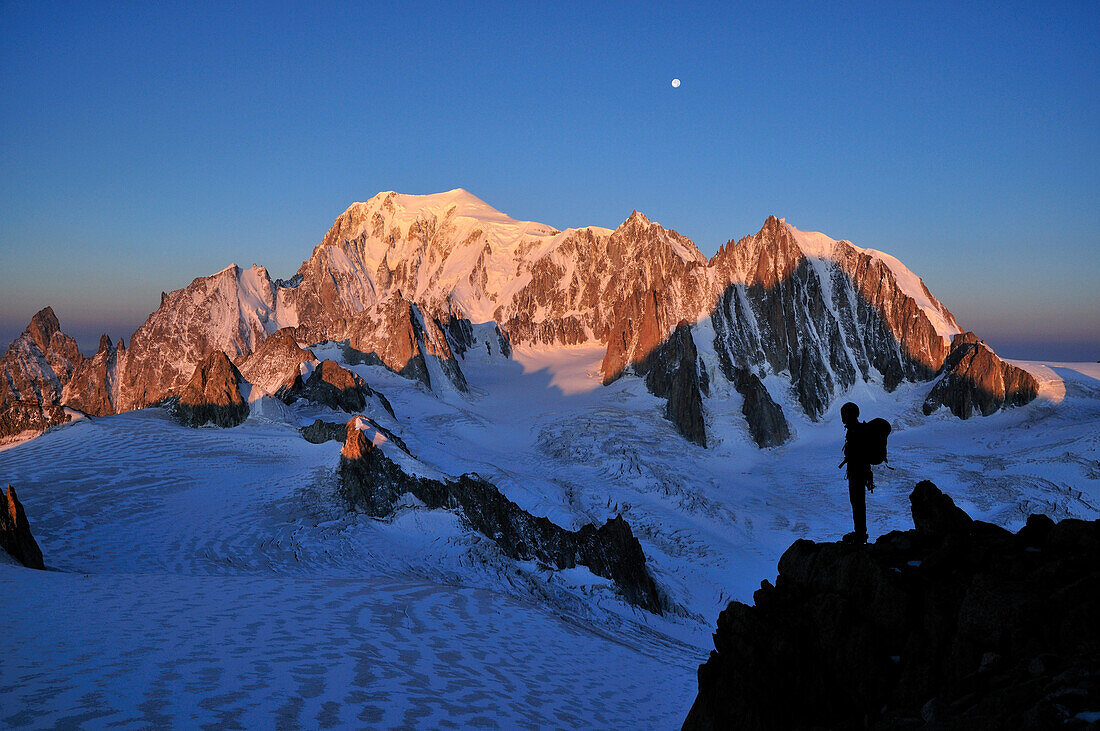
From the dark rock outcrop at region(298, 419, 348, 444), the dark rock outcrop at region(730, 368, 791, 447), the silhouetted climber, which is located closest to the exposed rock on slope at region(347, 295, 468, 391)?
the dark rock outcrop at region(730, 368, 791, 447)

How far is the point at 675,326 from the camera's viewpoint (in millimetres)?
113875

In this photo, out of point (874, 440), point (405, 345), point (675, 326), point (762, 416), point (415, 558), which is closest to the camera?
point (874, 440)

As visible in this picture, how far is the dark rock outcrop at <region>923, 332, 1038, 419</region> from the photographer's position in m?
93.5

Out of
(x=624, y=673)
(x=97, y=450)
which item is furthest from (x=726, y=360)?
(x=624, y=673)

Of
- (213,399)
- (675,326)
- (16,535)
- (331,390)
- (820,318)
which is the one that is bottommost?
(16,535)

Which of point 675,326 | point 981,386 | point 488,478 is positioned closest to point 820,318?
point 675,326

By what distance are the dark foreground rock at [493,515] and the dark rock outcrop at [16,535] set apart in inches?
591

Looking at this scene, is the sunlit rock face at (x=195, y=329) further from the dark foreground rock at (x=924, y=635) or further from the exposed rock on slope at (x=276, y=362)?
the dark foreground rock at (x=924, y=635)

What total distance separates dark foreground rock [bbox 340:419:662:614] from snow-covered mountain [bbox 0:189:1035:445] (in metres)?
49.2

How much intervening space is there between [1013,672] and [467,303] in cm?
17709

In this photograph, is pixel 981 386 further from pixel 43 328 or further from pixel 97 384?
pixel 43 328

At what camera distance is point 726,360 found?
346ft

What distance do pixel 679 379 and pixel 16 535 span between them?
3075 inches

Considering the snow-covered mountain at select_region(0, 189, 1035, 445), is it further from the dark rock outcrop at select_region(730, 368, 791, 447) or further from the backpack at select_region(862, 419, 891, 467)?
the backpack at select_region(862, 419, 891, 467)
